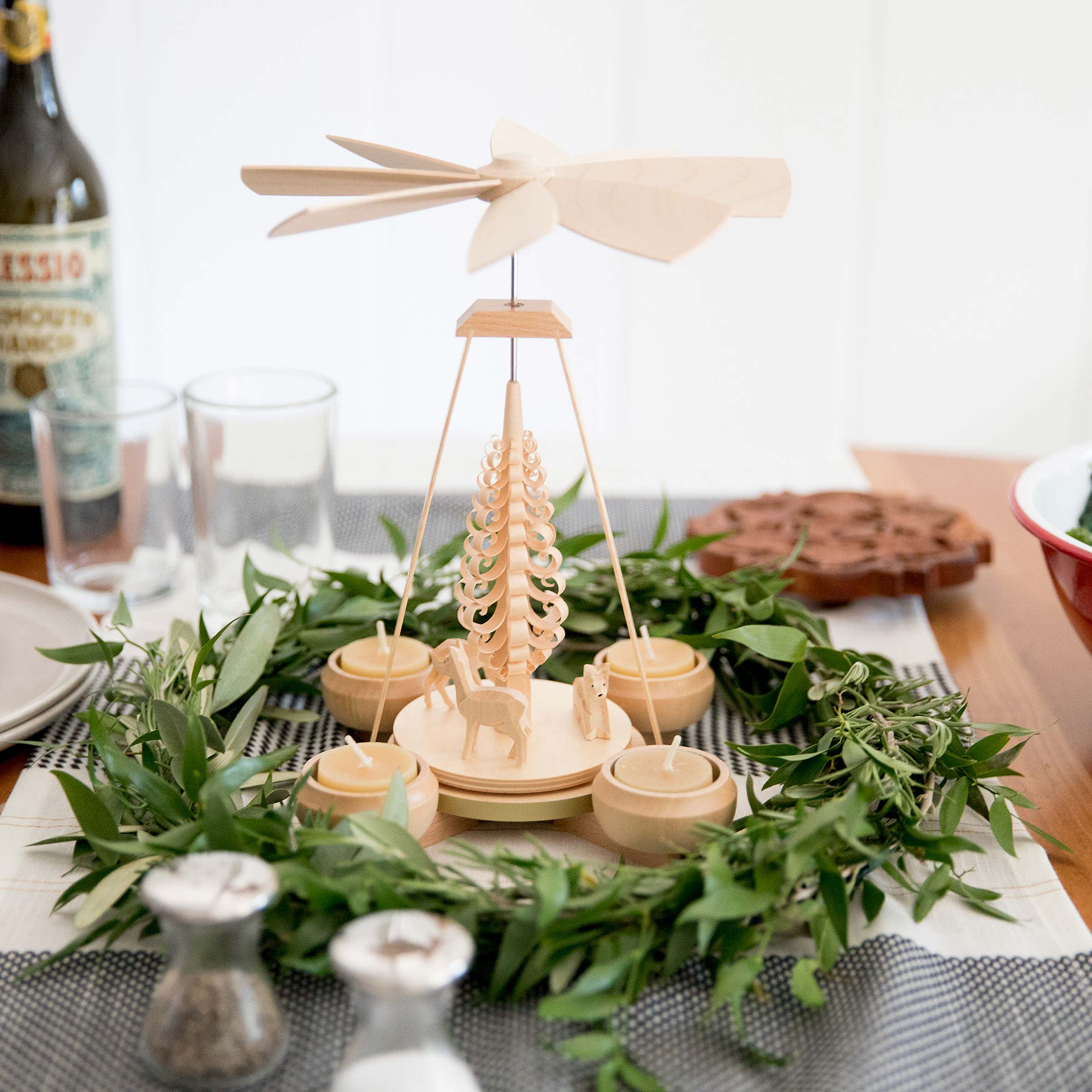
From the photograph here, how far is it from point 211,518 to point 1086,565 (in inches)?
21.2

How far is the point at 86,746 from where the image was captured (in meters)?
0.59

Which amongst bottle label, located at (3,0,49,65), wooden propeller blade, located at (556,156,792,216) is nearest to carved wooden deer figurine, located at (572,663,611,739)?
wooden propeller blade, located at (556,156,792,216)

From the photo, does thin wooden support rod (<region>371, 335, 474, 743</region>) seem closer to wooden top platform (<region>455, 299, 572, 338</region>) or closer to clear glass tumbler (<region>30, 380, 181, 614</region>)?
wooden top platform (<region>455, 299, 572, 338</region>)

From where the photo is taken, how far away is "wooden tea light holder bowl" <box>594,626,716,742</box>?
23.2 inches

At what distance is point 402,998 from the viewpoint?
0.34 m

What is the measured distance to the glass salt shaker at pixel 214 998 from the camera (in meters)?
0.37

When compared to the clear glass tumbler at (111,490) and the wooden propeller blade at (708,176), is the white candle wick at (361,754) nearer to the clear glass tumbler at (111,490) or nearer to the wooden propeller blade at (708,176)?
the wooden propeller blade at (708,176)

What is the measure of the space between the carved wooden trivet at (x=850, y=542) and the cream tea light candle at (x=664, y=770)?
1.00 ft

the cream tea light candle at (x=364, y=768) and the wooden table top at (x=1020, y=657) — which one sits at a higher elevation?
the cream tea light candle at (x=364, y=768)

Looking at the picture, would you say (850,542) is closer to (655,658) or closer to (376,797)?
(655,658)

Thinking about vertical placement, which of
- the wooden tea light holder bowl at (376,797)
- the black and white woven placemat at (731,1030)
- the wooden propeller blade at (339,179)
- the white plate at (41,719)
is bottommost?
the black and white woven placemat at (731,1030)

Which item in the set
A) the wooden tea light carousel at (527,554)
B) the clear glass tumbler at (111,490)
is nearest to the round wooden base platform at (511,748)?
the wooden tea light carousel at (527,554)

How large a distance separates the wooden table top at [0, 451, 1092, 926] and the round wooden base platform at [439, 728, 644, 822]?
205 mm

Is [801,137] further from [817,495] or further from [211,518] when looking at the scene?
[211,518]
